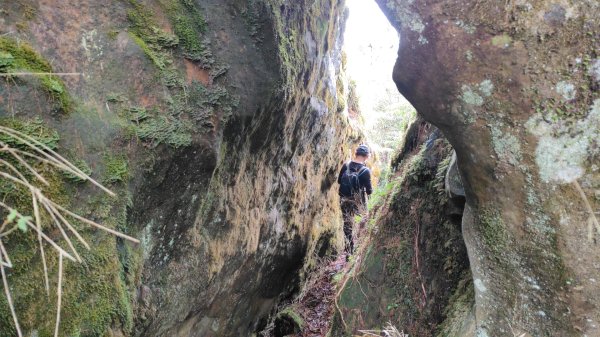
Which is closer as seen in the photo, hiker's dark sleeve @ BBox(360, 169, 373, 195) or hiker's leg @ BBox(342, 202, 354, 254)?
hiker's dark sleeve @ BBox(360, 169, 373, 195)

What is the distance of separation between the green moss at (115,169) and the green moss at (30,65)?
0.45 meters

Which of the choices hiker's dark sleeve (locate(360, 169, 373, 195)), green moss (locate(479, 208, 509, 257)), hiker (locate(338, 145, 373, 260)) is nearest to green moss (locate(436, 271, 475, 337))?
green moss (locate(479, 208, 509, 257))

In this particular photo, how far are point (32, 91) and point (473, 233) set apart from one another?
10.7ft

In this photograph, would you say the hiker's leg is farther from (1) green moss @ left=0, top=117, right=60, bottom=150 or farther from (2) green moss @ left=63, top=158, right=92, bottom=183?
(1) green moss @ left=0, top=117, right=60, bottom=150

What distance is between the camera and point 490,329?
290 cm

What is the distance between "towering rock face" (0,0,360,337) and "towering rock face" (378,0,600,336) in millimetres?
1887

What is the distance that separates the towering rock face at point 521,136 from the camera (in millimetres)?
2414

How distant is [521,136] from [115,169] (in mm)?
2836

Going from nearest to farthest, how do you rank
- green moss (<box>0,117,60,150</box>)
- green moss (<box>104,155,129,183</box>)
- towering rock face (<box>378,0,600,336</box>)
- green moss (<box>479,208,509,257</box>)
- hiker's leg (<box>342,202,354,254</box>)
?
towering rock face (<box>378,0,600,336</box>) < green moss (<box>0,117,60,150</box>) < green moss (<box>479,208,509,257</box>) < green moss (<box>104,155,129,183</box>) < hiker's leg (<box>342,202,354,254</box>)

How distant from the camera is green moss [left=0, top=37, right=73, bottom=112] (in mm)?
2795

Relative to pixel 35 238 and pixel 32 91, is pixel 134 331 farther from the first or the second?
pixel 32 91

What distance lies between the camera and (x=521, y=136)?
8.48ft

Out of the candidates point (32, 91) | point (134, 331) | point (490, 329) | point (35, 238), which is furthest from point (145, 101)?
point (490, 329)

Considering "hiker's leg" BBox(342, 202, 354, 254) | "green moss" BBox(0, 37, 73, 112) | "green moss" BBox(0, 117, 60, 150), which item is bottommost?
"hiker's leg" BBox(342, 202, 354, 254)
